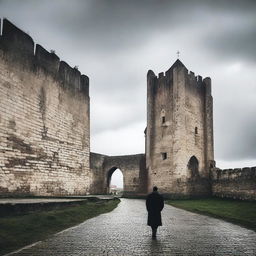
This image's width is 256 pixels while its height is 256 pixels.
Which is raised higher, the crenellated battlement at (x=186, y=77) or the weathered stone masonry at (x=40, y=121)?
the crenellated battlement at (x=186, y=77)

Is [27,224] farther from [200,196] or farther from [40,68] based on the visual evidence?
[200,196]

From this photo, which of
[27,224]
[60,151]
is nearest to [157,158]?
[60,151]

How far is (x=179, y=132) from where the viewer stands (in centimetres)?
2872

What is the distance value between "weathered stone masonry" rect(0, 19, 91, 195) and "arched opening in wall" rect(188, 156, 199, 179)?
1088 cm

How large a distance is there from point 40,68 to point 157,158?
1598 centimetres

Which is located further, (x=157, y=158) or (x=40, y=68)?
(x=157, y=158)

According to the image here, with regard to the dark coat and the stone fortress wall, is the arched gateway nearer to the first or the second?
the stone fortress wall

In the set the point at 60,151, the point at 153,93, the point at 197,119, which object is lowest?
the point at 60,151

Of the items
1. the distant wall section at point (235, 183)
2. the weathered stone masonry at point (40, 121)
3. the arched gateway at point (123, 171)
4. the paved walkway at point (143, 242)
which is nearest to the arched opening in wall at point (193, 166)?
the distant wall section at point (235, 183)

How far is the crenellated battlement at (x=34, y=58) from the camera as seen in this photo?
14930mm

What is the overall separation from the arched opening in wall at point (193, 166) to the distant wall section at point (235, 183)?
1394 mm

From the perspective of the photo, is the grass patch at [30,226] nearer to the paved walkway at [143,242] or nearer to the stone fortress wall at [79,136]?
the paved walkway at [143,242]

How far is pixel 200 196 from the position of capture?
28.5 m

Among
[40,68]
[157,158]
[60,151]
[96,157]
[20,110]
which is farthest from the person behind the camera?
[96,157]
